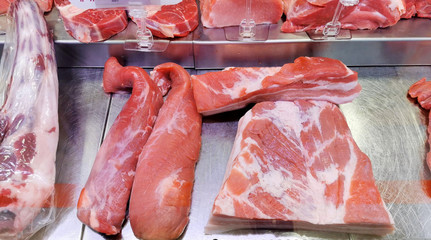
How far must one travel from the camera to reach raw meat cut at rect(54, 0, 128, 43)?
2514 millimetres

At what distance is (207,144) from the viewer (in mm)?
2344

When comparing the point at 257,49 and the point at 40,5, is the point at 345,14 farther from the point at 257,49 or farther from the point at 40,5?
the point at 40,5

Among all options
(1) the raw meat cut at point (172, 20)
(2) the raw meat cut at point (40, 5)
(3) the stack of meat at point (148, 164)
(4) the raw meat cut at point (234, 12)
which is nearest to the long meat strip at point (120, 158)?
(3) the stack of meat at point (148, 164)

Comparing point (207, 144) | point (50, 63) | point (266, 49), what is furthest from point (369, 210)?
point (50, 63)

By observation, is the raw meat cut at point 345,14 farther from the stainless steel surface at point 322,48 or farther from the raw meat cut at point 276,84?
the raw meat cut at point 276,84

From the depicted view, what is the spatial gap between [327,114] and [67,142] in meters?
1.66

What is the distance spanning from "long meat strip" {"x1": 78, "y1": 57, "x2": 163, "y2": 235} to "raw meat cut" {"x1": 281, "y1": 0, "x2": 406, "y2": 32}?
3.71 feet

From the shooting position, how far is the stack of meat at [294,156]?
1.86m

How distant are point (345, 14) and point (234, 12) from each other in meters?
0.80

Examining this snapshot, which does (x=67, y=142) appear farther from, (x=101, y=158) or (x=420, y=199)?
(x=420, y=199)

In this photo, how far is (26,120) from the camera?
207cm

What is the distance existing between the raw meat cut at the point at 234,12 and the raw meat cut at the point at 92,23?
62 centimetres

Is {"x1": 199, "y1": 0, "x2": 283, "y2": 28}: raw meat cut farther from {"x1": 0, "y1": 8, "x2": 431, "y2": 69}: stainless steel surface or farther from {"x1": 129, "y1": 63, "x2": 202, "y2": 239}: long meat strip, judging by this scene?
{"x1": 129, "y1": 63, "x2": 202, "y2": 239}: long meat strip

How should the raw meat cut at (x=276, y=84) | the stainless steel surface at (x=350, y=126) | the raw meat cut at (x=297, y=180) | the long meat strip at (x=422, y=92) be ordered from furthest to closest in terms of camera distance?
the long meat strip at (x=422, y=92)
the raw meat cut at (x=276, y=84)
the stainless steel surface at (x=350, y=126)
the raw meat cut at (x=297, y=180)
